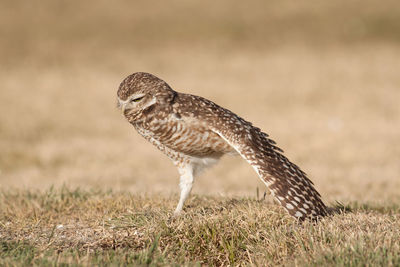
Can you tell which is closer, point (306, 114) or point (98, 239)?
point (98, 239)

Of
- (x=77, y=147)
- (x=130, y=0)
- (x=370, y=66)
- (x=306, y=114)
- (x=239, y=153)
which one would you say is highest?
(x=130, y=0)

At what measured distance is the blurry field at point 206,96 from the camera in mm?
5172

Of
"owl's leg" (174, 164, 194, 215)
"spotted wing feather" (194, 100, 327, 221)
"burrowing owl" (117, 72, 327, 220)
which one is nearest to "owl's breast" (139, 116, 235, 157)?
"burrowing owl" (117, 72, 327, 220)

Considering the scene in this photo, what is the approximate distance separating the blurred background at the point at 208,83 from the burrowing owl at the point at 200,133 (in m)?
2.33

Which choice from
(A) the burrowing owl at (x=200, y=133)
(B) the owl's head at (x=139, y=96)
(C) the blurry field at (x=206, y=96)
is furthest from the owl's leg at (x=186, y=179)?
(B) the owl's head at (x=139, y=96)

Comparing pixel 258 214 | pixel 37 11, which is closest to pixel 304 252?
pixel 258 214

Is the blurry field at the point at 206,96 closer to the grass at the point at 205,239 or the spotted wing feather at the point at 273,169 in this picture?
the grass at the point at 205,239

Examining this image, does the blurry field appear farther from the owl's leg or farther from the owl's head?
the owl's head

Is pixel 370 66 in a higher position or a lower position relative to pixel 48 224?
higher

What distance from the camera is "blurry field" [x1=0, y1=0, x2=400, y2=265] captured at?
5.17m

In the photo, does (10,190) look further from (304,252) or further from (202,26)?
(202,26)

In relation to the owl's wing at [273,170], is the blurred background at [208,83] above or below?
above

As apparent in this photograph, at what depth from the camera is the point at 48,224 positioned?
6188 mm

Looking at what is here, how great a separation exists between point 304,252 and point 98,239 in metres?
1.93
